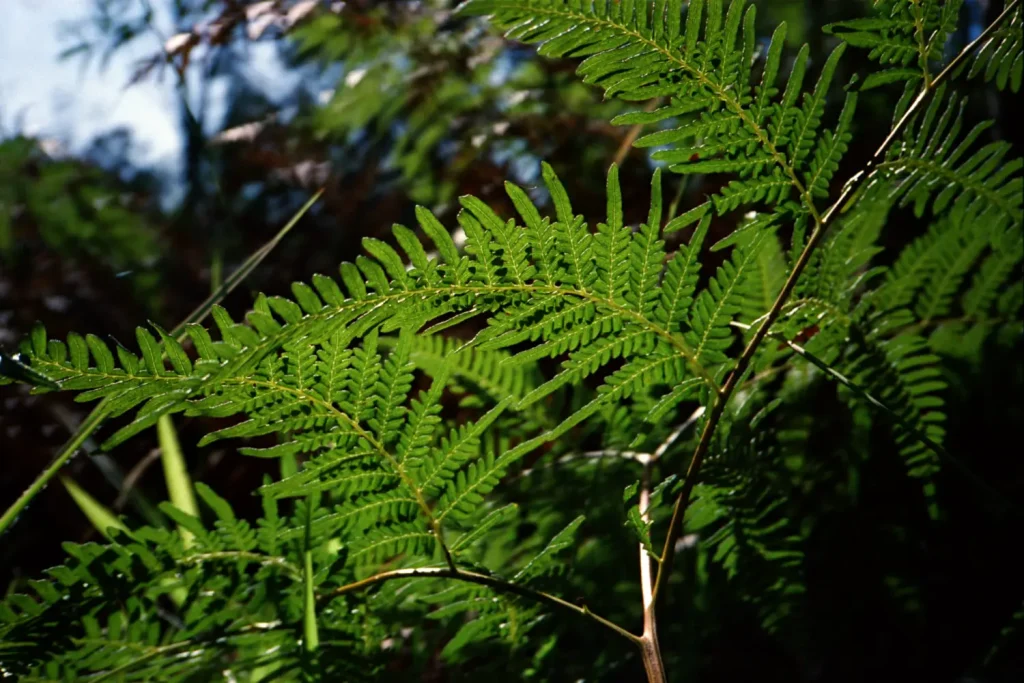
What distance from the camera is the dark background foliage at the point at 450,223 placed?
92 centimetres

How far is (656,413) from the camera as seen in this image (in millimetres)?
548

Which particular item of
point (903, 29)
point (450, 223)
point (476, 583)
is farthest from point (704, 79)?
point (450, 223)

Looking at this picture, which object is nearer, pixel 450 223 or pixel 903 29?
pixel 903 29

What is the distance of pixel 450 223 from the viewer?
1.47 m

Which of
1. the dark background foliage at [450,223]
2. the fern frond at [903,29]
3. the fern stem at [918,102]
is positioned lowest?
the dark background foliage at [450,223]

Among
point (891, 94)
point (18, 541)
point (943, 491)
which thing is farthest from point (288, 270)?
point (943, 491)

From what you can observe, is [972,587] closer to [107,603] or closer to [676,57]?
[676,57]

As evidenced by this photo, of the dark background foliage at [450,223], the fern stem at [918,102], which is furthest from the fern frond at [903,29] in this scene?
the dark background foliage at [450,223]

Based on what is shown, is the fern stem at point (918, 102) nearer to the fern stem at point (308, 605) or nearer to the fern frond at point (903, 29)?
the fern frond at point (903, 29)

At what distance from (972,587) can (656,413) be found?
2.21ft

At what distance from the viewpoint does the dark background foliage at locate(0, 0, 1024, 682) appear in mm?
916

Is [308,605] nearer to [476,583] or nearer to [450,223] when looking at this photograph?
[476,583]

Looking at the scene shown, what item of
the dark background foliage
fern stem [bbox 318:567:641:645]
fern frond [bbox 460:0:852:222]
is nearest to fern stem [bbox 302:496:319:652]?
fern stem [bbox 318:567:641:645]

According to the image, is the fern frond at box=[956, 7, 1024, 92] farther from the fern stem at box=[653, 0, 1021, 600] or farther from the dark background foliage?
the dark background foliage
